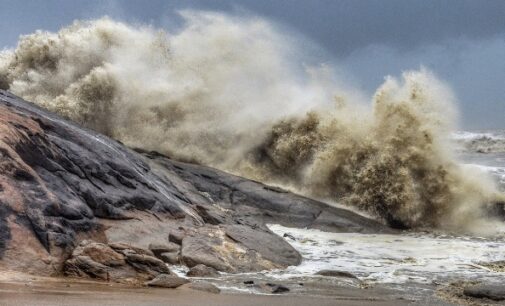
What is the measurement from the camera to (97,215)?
7.61 meters

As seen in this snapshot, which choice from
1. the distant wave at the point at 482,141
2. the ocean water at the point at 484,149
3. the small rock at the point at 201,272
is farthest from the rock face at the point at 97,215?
the distant wave at the point at 482,141

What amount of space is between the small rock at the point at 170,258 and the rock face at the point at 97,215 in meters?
0.01

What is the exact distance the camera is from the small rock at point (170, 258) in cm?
728

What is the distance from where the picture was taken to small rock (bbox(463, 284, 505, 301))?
20.6ft

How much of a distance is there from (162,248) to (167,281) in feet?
4.60

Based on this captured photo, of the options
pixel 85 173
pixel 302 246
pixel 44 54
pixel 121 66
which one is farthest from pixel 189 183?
pixel 44 54

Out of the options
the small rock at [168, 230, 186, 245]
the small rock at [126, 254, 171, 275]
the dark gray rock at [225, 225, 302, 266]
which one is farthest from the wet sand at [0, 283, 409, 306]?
the dark gray rock at [225, 225, 302, 266]

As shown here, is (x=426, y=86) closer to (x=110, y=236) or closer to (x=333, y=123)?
(x=333, y=123)

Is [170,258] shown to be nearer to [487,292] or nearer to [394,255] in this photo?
[487,292]

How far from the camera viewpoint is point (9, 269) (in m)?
5.78

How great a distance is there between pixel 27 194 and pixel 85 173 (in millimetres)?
1527

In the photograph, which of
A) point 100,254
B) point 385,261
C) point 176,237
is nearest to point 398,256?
point 385,261

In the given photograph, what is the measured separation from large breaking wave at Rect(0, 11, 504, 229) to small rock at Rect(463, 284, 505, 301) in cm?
672

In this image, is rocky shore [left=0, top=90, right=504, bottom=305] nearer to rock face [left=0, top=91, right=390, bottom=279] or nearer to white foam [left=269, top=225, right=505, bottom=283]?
rock face [left=0, top=91, right=390, bottom=279]
